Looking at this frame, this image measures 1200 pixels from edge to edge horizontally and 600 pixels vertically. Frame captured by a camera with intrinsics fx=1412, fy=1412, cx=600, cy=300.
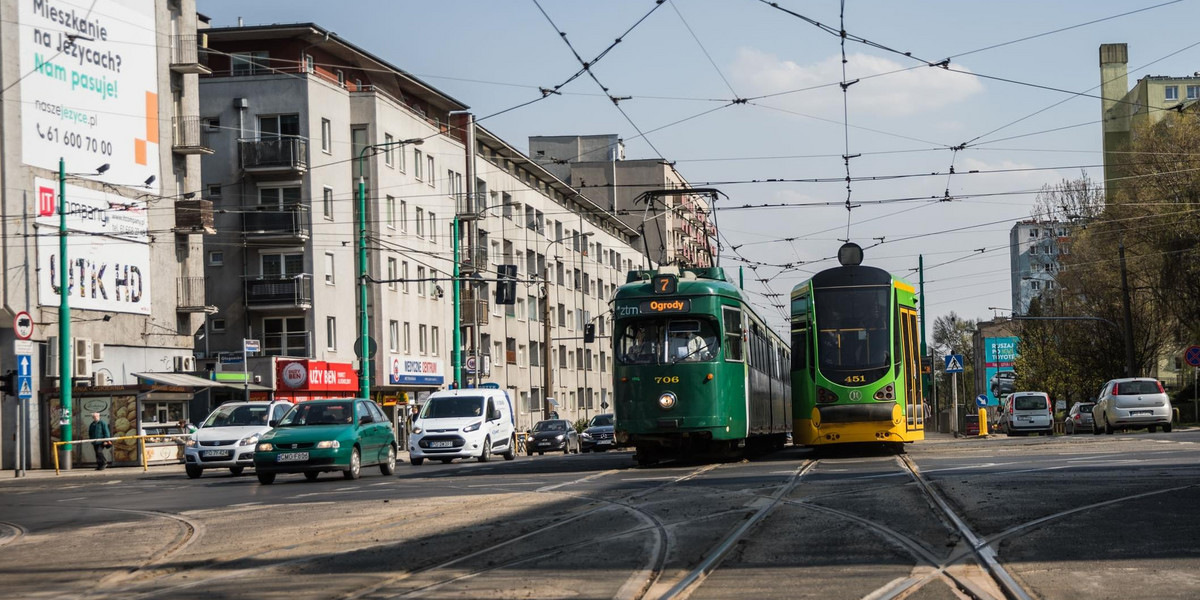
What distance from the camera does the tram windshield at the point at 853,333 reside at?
84.2 ft

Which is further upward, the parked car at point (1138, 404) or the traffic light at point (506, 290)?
the traffic light at point (506, 290)

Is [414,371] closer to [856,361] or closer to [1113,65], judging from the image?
[856,361]

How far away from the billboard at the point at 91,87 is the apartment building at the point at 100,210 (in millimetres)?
45

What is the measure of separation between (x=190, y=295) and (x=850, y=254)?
2940 centimetres

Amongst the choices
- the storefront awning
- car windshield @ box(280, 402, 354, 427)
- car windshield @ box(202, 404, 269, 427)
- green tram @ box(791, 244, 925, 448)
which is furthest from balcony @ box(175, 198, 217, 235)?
green tram @ box(791, 244, 925, 448)

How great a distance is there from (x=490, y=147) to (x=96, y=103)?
34.6m

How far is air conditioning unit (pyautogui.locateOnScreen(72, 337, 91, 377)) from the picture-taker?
42.1 m

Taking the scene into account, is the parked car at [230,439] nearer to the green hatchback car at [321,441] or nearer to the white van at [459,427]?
the white van at [459,427]

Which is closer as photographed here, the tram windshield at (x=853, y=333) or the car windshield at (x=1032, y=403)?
the tram windshield at (x=853, y=333)

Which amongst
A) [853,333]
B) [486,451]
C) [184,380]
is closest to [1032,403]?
[486,451]

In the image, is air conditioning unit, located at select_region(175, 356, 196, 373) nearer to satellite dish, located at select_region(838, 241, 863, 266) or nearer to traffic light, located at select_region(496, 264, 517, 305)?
traffic light, located at select_region(496, 264, 517, 305)

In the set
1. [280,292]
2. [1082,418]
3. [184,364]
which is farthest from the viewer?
[280,292]

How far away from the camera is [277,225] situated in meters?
57.0

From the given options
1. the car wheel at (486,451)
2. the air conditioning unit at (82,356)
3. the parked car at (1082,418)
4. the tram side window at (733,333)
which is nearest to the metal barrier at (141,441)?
the air conditioning unit at (82,356)
